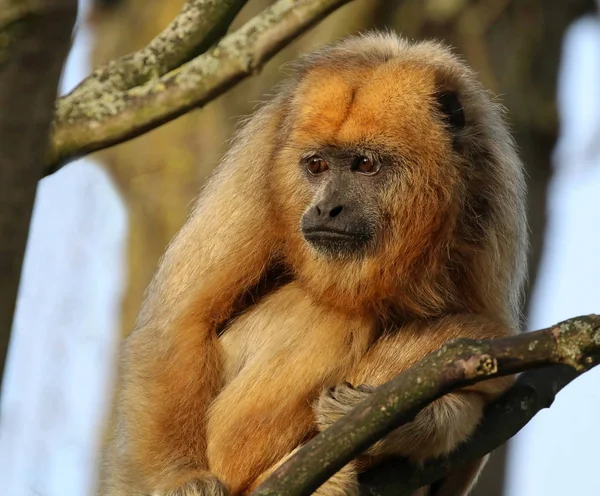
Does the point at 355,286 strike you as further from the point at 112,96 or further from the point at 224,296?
the point at 112,96

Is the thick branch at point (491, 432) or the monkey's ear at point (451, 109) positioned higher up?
the monkey's ear at point (451, 109)

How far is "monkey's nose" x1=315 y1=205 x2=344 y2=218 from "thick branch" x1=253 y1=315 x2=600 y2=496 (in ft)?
6.21

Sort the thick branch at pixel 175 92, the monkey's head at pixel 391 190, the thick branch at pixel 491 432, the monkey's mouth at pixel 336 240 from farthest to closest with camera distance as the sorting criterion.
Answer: the monkey's head at pixel 391 190
the monkey's mouth at pixel 336 240
the thick branch at pixel 175 92
the thick branch at pixel 491 432

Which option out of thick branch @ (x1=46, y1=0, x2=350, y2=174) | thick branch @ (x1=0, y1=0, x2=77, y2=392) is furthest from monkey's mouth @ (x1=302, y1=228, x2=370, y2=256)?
thick branch @ (x1=0, y1=0, x2=77, y2=392)

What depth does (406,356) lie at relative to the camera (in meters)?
4.98

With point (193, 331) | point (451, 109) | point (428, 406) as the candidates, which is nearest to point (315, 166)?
point (451, 109)

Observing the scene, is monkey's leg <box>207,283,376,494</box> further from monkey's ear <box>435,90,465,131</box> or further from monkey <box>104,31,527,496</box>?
monkey's ear <box>435,90,465,131</box>

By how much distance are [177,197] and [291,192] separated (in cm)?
526

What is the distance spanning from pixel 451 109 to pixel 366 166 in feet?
1.87

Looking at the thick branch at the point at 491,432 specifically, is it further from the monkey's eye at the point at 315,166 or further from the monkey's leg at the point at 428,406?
the monkey's eye at the point at 315,166

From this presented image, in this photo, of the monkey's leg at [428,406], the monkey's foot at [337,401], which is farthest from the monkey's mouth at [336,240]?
the monkey's foot at [337,401]

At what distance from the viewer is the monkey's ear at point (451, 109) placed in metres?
5.39

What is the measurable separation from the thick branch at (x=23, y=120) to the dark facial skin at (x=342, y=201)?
2.75 m

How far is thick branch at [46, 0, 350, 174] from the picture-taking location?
192 inches
